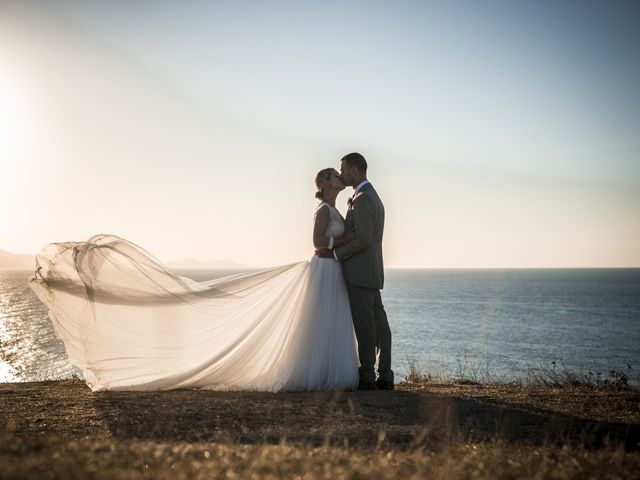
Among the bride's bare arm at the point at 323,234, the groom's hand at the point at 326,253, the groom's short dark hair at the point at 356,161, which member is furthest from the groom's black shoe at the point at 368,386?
the groom's short dark hair at the point at 356,161

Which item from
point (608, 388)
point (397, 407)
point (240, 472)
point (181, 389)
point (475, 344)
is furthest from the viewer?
point (475, 344)

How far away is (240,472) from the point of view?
11.3ft

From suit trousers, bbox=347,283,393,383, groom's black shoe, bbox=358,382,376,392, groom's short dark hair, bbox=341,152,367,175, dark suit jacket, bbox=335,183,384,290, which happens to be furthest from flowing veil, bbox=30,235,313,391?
groom's short dark hair, bbox=341,152,367,175

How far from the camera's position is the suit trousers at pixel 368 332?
829 centimetres

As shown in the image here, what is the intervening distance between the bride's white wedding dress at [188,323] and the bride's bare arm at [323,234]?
15 centimetres

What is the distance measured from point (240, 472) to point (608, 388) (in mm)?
7667

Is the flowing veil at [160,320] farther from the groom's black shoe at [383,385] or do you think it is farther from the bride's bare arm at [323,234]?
the groom's black shoe at [383,385]

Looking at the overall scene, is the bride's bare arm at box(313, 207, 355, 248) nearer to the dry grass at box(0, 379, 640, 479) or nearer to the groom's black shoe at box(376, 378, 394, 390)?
the groom's black shoe at box(376, 378, 394, 390)

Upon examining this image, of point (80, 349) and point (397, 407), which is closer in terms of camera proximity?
point (397, 407)

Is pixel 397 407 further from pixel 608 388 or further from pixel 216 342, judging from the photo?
pixel 608 388

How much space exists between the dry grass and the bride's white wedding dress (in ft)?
1.75

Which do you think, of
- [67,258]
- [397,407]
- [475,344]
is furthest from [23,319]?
[397,407]

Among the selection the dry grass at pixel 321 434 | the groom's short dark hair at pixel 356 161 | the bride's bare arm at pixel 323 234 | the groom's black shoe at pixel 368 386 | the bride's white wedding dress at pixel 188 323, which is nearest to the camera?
the dry grass at pixel 321 434

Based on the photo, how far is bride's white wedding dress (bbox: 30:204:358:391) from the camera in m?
7.98
